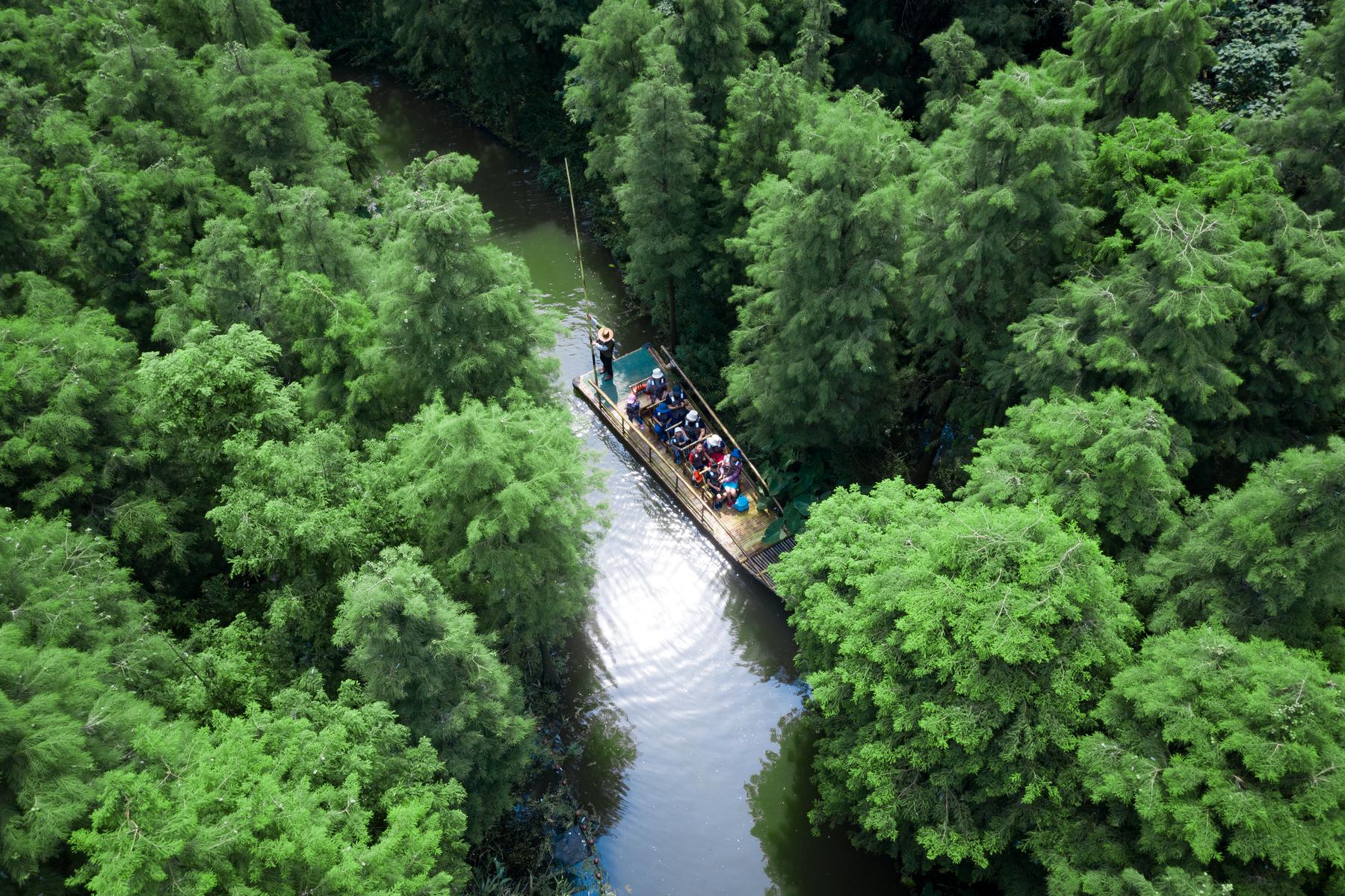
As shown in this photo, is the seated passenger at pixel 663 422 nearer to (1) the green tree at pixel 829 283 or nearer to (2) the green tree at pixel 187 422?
(1) the green tree at pixel 829 283

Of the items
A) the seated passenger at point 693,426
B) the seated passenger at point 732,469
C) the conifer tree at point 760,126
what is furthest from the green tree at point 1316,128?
the seated passenger at point 693,426

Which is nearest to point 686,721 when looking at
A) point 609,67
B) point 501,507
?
point 501,507

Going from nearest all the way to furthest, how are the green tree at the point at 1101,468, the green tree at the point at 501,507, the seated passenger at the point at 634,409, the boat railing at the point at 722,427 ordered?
the green tree at the point at 1101,468, the green tree at the point at 501,507, the boat railing at the point at 722,427, the seated passenger at the point at 634,409

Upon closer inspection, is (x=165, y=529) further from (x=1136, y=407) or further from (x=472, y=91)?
(x=472, y=91)

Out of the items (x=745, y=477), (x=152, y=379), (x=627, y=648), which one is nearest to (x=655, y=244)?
(x=745, y=477)

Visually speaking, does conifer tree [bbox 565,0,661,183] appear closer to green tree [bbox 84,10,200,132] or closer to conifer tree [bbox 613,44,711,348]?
conifer tree [bbox 613,44,711,348]

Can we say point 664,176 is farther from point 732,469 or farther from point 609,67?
point 732,469
